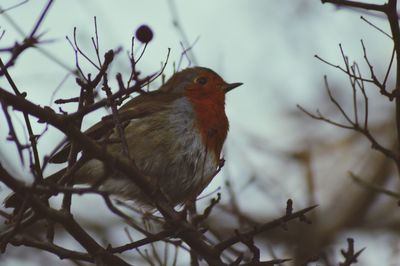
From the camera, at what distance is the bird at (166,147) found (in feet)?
18.6

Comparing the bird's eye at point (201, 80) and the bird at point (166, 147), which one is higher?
the bird's eye at point (201, 80)

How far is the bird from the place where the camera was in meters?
5.67

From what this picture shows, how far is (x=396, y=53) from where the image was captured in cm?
432

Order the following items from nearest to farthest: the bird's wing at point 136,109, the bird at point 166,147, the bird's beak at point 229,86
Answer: the bird's wing at point 136,109 < the bird at point 166,147 < the bird's beak at point 229,86

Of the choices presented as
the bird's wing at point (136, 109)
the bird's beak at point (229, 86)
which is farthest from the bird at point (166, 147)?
the bird's beak at point (229, 86)

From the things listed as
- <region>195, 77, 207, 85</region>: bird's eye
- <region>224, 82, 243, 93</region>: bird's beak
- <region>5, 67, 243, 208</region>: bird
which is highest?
<region>195, 77, 207, 85</region>: bird's eye

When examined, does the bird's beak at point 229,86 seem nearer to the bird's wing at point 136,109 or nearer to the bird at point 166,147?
the bird at point 166,147

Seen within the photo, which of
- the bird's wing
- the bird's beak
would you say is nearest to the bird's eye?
the bird's beak

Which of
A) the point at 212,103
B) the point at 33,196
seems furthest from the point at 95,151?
the point at 212,103

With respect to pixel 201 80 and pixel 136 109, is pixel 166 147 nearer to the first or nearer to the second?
pixel 136 109

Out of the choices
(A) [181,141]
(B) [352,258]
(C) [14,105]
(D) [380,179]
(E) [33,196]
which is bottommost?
(B) [352,258]

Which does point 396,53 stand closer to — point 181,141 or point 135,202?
point 181,141

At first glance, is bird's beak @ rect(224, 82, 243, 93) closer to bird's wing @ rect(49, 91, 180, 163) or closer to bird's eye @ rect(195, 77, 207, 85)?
bird's eye @ rect(195, 77, 207, 85)

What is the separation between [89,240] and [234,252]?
1.83 m
